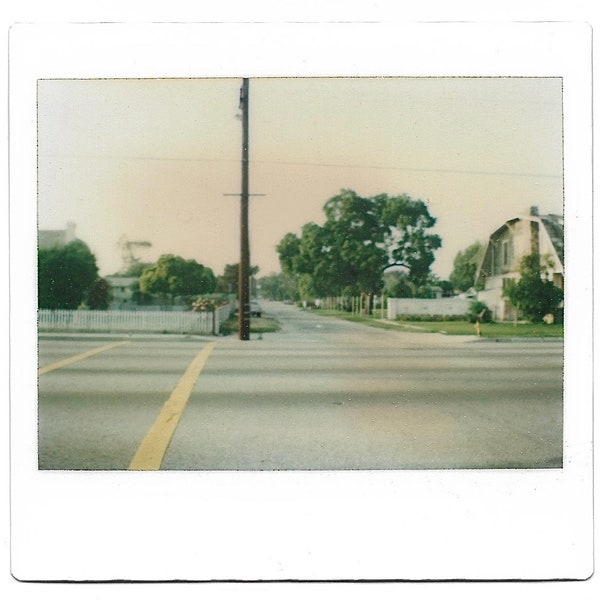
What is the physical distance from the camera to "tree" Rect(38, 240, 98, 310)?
19.0 feet

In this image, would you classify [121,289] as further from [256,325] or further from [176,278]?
[256,325]

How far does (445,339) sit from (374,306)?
1.90 metres

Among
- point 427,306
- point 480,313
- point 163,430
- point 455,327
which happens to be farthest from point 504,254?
point 163,430

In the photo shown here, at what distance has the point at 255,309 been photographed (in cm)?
893

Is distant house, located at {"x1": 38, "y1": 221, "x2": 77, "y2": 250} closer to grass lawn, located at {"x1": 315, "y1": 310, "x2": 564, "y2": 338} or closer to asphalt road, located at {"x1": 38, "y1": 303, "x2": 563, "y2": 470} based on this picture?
asphalt road, located at {"x1": 38, "y1": 303, "x2": 563, "y2": 470}

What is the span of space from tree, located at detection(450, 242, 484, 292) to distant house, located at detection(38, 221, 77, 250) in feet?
13.1

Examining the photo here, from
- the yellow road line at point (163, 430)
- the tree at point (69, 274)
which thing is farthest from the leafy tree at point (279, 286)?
the tree at point (69, 274)

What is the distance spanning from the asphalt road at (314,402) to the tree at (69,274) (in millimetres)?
491

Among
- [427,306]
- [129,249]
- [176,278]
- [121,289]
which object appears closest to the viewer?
[129,249]

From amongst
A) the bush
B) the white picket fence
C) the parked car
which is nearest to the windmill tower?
the white picket fence

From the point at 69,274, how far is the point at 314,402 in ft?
9.84

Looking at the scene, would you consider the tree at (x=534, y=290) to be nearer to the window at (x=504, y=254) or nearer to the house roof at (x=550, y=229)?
the window at (x=504, y=254)
